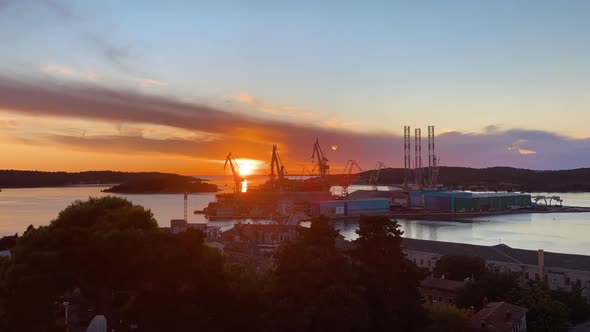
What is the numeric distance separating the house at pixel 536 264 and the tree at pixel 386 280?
5870 mm

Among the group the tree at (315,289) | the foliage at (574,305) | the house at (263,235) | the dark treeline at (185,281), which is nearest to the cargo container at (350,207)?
the house at (263,235)

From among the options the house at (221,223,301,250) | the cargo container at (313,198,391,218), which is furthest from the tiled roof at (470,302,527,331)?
the cargo container at (313,198,391,218)

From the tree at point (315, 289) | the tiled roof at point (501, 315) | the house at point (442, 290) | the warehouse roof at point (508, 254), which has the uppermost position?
the tree at point (315, 289)

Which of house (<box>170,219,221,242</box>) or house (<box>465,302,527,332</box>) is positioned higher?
house (<box>170,219,221,242</box>)

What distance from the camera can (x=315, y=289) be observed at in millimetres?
3918

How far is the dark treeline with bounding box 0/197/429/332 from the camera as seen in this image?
3682 millimetres

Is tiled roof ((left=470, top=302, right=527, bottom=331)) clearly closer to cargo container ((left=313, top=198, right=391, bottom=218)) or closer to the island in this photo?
cargo container ((left=313, top=198, right=391, bottom=218))

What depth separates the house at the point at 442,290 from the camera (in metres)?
8.27

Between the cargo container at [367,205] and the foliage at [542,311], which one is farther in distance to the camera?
the cargo container at [367,205]

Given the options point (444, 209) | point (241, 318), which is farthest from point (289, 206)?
point (241, 318)

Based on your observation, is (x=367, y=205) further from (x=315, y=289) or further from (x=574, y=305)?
(x=315, y=289)

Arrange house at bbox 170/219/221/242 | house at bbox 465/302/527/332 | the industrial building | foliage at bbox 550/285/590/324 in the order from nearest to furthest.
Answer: house at bbox 465/302/527/332 < foliage at bbox 550/285/590/324 < house at bbox 170/219/221/242 < the industrial building

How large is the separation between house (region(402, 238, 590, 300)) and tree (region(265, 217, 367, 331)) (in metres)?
6.42

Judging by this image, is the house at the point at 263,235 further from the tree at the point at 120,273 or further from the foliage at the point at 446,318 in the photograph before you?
the tree at the point at 120,273
